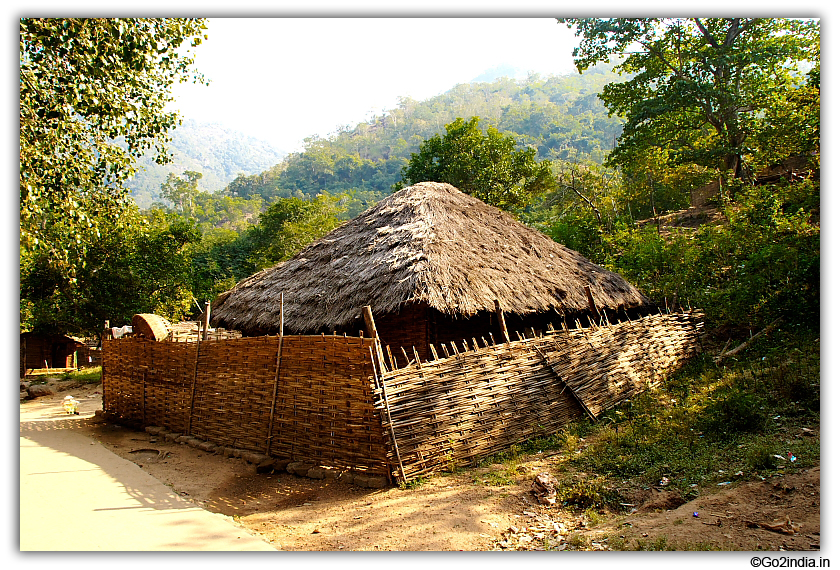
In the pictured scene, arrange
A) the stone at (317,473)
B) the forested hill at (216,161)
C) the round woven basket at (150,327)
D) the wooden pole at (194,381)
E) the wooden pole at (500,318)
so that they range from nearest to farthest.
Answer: the stone at (317,473)
the wooden pole at (500,318)
the wooden pole at (194,381)
the round woven basket at (150,327)
the forested hill at (216,161)

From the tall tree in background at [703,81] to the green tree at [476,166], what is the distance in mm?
3493

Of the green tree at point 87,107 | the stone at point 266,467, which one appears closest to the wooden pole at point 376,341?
the stone at point 266,467

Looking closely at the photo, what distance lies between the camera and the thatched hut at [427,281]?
610cm

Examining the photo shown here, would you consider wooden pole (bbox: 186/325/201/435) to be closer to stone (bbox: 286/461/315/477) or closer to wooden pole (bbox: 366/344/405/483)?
stone (bbox: 286/461/315/477)

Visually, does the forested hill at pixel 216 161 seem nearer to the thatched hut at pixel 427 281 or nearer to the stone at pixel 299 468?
the thatched hut at pixel 427 281

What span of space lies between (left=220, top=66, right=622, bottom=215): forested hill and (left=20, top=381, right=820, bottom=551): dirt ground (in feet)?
86.7

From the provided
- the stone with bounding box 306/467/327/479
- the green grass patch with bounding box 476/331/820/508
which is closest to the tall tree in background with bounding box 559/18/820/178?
the green grass patch with bounding box 476/331/820/508

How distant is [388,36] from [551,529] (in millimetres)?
4080

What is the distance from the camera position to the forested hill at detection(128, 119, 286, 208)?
31375 millimetres

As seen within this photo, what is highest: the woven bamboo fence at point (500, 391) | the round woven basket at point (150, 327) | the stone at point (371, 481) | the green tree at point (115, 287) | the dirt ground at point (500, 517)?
the green tree at point (115, 287)

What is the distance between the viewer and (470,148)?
50.0ft

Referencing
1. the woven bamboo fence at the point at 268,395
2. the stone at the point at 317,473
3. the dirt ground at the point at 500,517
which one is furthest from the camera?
the stone at the point at 317,473
